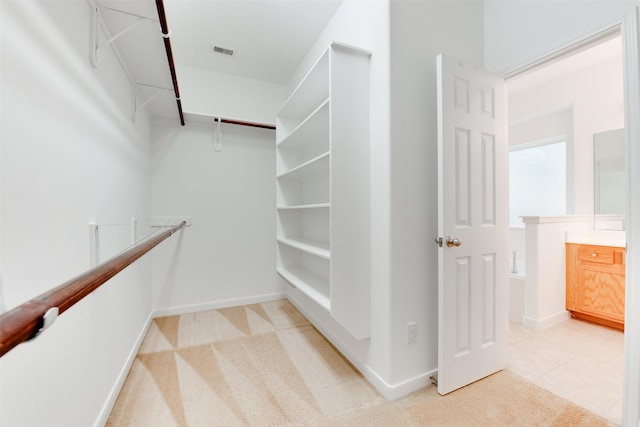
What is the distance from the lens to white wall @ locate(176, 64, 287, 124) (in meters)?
2.92

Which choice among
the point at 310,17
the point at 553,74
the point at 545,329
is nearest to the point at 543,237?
the point at 545,329

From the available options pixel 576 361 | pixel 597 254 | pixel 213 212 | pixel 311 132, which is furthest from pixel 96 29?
pixel 597 254

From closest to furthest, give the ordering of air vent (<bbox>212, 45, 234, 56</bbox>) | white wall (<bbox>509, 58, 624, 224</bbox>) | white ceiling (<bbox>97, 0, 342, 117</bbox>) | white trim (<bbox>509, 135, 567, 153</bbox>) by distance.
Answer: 1. white ceiling (<bbox>97, 0, 342, 117</bbox>)
2. air vent (<bbox>212, 45, 234, 56</bbox>)
3. white wall (<bbox>509, 58, 624, 224</bbox>)
4. white trim (<bbox>509, 135, 567, 153</bbox>)

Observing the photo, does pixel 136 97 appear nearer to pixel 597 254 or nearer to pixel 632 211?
pixel 632 211

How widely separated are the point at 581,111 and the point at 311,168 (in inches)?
131

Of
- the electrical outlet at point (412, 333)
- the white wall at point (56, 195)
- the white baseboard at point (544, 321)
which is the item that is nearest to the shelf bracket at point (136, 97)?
the white wall at point (56, 195)

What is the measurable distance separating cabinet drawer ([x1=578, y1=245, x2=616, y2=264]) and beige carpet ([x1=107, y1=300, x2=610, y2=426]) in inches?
67.6

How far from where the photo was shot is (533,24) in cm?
164

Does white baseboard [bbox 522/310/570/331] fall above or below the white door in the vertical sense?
below

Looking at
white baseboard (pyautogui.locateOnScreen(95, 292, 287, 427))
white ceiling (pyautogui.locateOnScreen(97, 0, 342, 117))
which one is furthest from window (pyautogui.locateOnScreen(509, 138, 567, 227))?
white baseboard (pyautogui.locateOnScreen(95, 292, 287, 427))

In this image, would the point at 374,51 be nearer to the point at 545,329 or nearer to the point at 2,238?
the point at 2,238

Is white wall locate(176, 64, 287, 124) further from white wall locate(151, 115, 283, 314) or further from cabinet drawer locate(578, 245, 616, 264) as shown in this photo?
cabinet drawer locate(578, 245, 616, 264)

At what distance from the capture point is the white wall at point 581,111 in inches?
114

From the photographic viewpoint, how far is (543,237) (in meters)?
2.61
